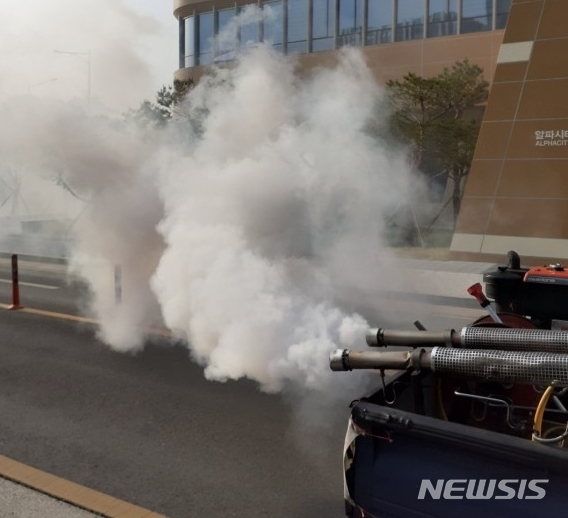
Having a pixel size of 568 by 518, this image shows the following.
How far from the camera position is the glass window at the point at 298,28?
27.0m

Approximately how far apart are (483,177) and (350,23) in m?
14.0

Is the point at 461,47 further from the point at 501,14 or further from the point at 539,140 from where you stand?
the point at 539,140

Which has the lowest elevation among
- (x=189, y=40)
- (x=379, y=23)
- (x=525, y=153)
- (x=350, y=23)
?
(x=525, y=153)

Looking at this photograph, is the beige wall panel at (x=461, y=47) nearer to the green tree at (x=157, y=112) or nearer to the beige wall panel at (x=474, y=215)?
the beige wall panel at (x=474, y=215)

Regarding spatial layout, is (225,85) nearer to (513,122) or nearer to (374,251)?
(374,251)

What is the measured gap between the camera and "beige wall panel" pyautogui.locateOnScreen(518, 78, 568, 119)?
1609 cm

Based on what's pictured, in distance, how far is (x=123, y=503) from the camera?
425 centimetres

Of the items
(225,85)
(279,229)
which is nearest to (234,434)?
(279,229)

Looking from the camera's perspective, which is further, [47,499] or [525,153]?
[525,153]

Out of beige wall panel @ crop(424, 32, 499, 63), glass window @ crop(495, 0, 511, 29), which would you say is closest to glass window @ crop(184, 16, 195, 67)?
beige wall panel @ crop(424, 32, 499, 63)

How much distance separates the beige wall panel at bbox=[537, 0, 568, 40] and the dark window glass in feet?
23.7

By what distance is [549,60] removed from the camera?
1641 cm

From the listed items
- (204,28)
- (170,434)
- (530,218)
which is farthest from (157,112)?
(204,28)

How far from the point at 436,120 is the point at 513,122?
4.97m
